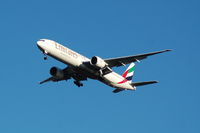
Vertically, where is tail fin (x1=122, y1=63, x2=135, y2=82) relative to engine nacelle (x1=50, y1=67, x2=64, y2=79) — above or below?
above

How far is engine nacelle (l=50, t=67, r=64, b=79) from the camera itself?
59969 mm

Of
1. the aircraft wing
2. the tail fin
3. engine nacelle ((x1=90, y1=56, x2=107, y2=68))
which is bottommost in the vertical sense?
engine nacelle ((x1=90, y1=56, x2=107, y2=68))

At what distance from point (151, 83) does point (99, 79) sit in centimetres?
632

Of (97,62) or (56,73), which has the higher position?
(56,73)

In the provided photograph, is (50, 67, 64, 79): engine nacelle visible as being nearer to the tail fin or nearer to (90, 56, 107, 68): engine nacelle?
(90, 56, 107, 68): engine nacelle

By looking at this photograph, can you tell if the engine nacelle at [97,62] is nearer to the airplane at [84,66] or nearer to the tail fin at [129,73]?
the airplane at [84,66]

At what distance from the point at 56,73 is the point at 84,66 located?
511 cm

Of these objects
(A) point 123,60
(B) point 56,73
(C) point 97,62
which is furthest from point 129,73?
(C) point 97,62

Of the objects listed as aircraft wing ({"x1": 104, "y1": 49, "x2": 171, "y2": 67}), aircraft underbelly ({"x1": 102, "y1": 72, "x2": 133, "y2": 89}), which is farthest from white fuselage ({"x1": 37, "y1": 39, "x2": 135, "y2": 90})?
aircraft wing ({"x1": 104, "y1": 49, "x2": 171, "y2": 67})

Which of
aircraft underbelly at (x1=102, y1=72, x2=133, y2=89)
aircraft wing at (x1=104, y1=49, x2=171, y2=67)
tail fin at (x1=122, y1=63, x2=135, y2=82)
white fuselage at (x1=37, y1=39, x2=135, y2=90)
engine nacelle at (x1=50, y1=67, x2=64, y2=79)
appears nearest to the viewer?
white fuselage at (x1=37, y1=39, x2=135, y2=90)

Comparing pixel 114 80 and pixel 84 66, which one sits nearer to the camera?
pixel 84 66

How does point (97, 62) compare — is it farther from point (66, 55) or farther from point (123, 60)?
point (66, 55)

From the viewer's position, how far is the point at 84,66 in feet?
185

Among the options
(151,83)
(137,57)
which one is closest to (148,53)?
(137,57)
